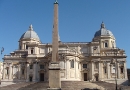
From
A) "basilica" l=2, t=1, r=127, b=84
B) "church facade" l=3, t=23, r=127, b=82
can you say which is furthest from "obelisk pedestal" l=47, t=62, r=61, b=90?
"church facade" l=3, t=23, r=127, b=82

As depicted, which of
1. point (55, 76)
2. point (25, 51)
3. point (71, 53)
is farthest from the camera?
point (25, 51)

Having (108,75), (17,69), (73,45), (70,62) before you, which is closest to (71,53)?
(70,62)

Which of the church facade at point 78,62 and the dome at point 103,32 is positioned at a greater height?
the dome at point 103,32

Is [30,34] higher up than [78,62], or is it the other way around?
[30,34]

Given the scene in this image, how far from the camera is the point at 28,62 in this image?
60406 mm

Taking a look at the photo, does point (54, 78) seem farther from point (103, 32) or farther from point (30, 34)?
point (30, 34)

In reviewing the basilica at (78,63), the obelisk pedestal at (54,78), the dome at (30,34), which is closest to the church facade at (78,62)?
the basilica at (78,63)

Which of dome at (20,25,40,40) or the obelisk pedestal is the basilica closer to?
dome at (20,25,40,40)

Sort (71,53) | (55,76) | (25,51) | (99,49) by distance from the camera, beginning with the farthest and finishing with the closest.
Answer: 1. (25,51)
2. (99,49)
3. (71,53)
4. (55,76)

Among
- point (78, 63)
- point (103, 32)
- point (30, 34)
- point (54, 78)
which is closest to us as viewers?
point (54, 78)

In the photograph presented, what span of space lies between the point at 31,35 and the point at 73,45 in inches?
530

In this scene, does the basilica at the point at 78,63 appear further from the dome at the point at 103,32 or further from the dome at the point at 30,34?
the dome at the point at 30,34

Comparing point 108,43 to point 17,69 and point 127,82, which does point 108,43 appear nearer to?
point 127,82

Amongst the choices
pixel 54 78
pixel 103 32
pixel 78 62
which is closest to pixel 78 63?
pixel 78 62
